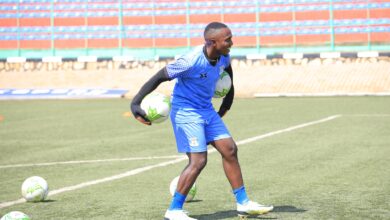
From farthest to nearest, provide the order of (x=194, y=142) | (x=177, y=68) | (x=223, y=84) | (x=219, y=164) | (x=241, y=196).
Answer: (x=219, y=164) → (x=223, y=84) → (x=241, y=196) → (x=194, y=142) → (x=177, y=68)

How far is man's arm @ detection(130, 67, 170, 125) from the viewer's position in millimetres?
7945

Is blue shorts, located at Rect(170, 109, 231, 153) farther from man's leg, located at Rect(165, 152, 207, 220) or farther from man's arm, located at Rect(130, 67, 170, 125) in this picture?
man's arm, located at Rect(130, 67, 170, 125)

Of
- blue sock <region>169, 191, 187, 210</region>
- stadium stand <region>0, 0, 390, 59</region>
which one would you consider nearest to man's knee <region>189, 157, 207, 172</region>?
blue sock <region>169, 191, 187, 210</region>

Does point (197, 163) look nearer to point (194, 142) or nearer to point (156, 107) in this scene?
point (194, 142)

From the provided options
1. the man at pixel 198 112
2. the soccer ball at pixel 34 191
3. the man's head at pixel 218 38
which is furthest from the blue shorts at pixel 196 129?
the soccer ball at pixel 34 191

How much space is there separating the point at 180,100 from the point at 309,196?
1.95m

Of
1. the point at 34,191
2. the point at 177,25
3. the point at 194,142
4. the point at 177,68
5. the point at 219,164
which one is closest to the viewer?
the point at 177,68

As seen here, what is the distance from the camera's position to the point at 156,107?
8.14m

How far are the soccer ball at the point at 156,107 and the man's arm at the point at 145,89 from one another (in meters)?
0.11

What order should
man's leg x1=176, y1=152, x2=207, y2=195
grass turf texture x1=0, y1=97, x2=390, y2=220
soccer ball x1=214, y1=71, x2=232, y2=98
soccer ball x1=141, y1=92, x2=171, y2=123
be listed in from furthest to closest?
1. grass turf texture x1=0, y1=97, x2=390, y2=220
2. soccer ball x1=214, y1=71, x2=232, y2=98
3. soccer ball x1=141, y1=92, x2=171, y2=123
4. man's leg x1=176, y1=152, x2=207, y2=195

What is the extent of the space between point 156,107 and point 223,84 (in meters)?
0.74

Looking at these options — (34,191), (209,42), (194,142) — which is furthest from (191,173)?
(34,191)

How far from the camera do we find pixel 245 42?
1352 inches

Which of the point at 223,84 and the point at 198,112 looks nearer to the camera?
the point at 198,112
